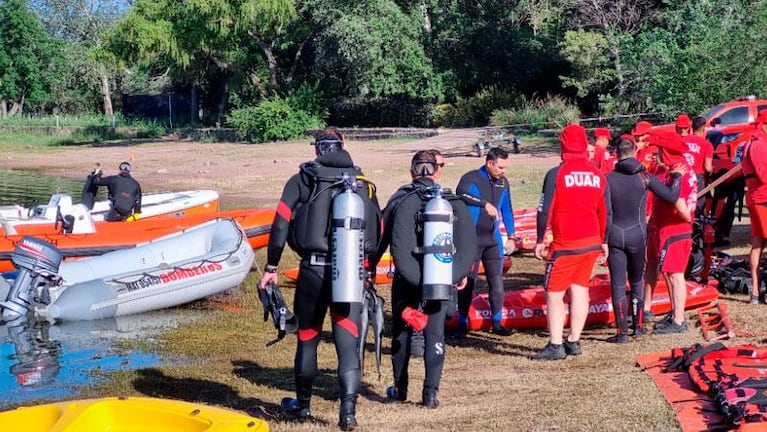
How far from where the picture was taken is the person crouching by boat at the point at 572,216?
709 cm

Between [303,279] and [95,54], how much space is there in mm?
33723

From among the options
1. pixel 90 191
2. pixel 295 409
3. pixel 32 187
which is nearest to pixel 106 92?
pixel 32 187

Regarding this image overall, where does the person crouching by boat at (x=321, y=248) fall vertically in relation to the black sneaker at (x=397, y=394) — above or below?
above

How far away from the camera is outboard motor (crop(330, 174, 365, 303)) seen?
5.48 meters

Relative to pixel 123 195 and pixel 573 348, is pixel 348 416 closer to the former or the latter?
pixel 573 348

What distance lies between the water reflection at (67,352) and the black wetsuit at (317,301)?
2746mm

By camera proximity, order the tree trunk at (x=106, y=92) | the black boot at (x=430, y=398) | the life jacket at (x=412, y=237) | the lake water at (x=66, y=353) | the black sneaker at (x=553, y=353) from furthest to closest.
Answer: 1. the tree trunk at (x=106, y=92)
2. the lake water at (x=66, y=353)
3. the black sneaker at (x=553, y=353)
4. the black boot at (x=430, y=398)
5. the life jacket at (x=412, y=237)

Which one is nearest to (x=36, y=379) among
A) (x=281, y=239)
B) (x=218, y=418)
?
(x=281, y=239)

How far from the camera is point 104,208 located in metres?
15.9

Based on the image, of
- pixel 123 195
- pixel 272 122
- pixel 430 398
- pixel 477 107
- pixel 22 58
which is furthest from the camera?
pixel 22 58

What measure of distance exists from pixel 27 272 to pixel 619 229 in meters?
5.85

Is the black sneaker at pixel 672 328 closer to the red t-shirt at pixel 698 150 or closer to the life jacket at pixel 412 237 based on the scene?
the red t-shirt at pixel 698 150

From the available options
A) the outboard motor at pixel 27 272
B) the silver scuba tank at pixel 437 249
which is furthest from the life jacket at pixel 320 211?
the outboard motor at pixel 27 272

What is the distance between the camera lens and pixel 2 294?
1013cm
